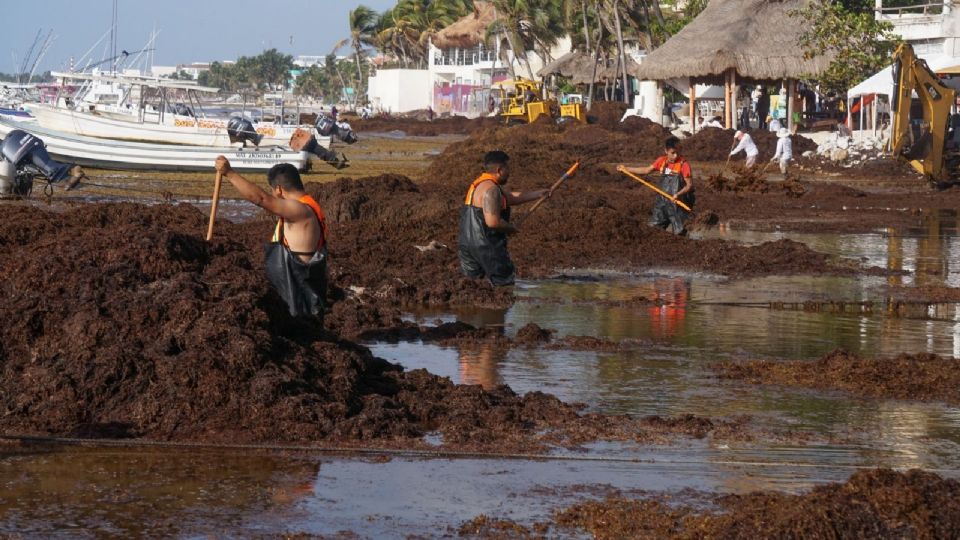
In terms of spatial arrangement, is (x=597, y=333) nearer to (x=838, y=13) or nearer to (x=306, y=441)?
(x=306, y=441)

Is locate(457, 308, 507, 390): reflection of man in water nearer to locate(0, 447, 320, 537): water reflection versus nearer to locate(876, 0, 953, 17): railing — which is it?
locate(0, 447, 320, 537): water reflection

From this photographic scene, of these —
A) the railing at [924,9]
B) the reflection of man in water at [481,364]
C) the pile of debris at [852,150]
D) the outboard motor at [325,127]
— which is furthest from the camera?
the outboard motor at [325,127]

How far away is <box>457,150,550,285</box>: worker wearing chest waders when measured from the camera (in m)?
13.0

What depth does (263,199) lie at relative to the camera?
873cm

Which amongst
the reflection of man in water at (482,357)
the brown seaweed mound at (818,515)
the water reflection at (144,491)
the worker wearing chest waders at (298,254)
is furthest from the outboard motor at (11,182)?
the brown seaweed mound at (818,515)

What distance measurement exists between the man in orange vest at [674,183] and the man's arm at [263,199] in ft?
31.4

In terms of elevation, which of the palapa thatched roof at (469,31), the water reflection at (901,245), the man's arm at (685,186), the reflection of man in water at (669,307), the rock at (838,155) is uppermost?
the palapa thatched roof at (469,31)

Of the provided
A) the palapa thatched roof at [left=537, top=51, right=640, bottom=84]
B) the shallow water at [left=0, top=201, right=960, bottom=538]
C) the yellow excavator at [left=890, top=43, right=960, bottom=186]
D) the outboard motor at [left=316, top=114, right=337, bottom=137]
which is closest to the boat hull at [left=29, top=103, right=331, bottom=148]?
the outboard motor at [left=316, top=114, right=337, bottom=137]

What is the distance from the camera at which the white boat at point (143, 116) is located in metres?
41.7

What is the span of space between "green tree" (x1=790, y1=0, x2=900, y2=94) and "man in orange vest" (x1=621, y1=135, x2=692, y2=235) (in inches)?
886

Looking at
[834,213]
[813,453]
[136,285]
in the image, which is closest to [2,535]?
A: [136,285]

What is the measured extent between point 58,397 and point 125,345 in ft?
1.55

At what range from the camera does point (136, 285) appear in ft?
27.7

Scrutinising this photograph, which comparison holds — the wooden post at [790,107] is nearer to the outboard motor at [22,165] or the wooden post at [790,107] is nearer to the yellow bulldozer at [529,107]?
the yellow bulldozer at [529,107]
